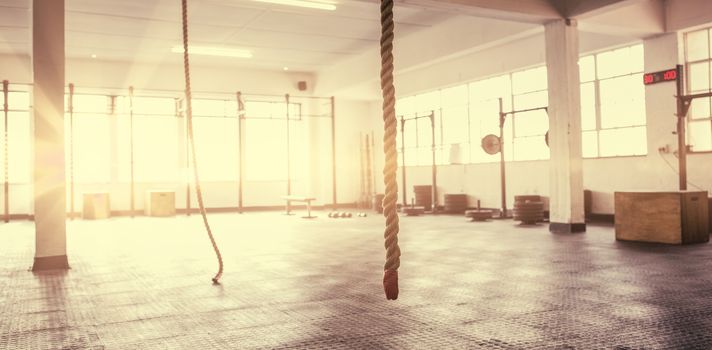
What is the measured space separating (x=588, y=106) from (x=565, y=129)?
2.06m

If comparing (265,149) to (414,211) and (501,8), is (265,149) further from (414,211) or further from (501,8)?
(501,8)

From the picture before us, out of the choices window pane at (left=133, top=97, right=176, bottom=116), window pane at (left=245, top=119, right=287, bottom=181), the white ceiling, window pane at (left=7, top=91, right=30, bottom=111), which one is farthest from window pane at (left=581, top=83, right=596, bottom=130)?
window pane at (left=7, top=91, right=30, bottom=111)

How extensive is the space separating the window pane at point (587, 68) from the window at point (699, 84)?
1473 mm

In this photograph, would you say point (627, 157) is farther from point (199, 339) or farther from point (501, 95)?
point (199, 339)

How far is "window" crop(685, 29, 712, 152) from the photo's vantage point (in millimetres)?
8156

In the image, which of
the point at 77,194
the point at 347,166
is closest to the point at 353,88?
the point at 347,166

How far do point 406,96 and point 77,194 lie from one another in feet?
24.7

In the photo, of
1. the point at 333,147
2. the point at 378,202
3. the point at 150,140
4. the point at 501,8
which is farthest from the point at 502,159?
the point at 150,140

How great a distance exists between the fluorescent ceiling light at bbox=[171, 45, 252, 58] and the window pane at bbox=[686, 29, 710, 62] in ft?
26.1

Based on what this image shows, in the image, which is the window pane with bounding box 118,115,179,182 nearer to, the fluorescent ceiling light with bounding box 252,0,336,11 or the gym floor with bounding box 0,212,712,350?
the fluorescent ceiling light with bounding box 252,0,336,11

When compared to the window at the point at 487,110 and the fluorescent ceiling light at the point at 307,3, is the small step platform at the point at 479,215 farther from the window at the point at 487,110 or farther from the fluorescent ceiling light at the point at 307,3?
the fluorescent ceiling light at the point at 307,3

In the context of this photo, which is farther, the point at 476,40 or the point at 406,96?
the point at 406,96

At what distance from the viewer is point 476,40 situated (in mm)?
9969

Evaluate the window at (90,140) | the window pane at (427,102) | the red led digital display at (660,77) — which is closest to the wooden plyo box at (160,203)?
the window at (90,140)
